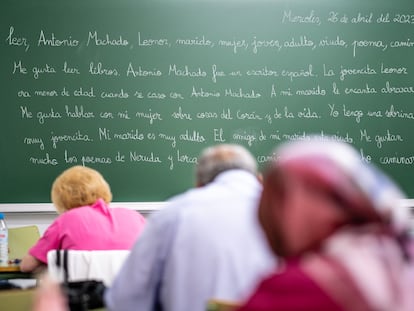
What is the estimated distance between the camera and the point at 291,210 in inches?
42.7

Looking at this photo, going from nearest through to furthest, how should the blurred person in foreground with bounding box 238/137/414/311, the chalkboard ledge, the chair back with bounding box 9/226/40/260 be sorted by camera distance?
the blurred person in foreground with bounding box 238/137/414/311 → the chair back with bounding box 9/226/40/260 → the chalkboard ledge

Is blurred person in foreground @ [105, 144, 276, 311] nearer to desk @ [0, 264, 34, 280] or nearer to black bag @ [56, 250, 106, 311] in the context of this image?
black bag @ [56, 250, 106, 311]

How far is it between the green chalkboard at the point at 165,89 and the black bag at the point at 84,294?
75.9 inches

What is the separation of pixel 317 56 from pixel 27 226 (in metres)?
2.14

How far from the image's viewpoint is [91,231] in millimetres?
3420

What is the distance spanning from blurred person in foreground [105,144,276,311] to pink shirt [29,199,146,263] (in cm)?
111

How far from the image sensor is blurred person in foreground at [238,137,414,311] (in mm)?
975

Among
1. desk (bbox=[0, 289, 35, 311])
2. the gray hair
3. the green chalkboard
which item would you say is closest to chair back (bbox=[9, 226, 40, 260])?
the green chalkboard

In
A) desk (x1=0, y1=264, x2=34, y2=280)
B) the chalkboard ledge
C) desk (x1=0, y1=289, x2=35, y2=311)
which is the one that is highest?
the chalkboard ledge

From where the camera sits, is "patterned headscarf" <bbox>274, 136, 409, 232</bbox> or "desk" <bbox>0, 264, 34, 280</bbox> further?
"desk" <bbox>0, 264, 34, 280</bbox>

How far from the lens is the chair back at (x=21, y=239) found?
4.23 metres

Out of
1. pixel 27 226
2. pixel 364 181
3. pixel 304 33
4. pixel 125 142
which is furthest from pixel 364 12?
pixel 364 181

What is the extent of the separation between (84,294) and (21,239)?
1.73 m

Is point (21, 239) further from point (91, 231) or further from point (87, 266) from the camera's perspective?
point (87, 266)
